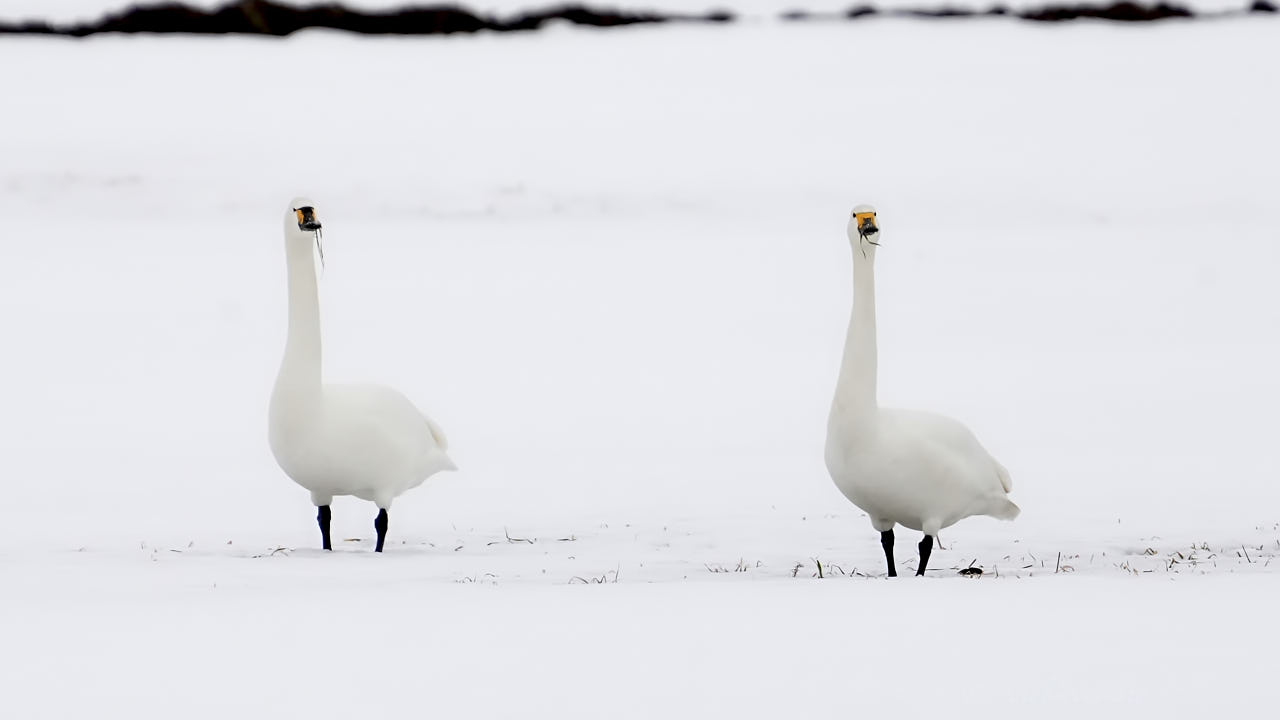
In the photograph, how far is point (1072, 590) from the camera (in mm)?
6508

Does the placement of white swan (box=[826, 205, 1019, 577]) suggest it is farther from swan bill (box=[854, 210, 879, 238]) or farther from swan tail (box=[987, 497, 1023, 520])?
swan tail (box=[987, 497, 1023, 520])

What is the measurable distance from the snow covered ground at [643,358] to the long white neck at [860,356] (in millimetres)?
842

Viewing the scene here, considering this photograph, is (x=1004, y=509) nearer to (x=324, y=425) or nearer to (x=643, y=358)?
(x=324, y=425)

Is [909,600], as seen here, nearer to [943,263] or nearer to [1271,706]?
[1271,706]

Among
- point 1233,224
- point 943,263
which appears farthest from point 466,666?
point 1233,224

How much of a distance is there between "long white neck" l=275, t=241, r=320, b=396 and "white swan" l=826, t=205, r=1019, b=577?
2.71 metres

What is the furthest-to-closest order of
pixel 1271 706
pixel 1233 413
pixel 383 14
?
pixel 383 14
pixel 1233 413
pixel 1271 706

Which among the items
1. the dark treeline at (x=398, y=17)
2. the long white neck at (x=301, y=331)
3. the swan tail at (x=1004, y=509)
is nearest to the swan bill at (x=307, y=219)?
the long white neck at (x=301, y=331)

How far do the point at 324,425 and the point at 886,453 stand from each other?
2.89m

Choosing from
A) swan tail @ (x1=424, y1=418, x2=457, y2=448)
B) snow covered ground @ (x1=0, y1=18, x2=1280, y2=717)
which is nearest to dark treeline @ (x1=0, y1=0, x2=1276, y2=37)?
snow covered ground @ (x1=0, y1=18, x2=1280, y2=717)

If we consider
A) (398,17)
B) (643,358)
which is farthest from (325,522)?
(398,17)

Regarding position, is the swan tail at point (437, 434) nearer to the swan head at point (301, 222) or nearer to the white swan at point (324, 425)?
the white swan at point (324, 425)

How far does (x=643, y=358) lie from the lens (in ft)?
57.3

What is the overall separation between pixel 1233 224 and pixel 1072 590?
20.4 m
